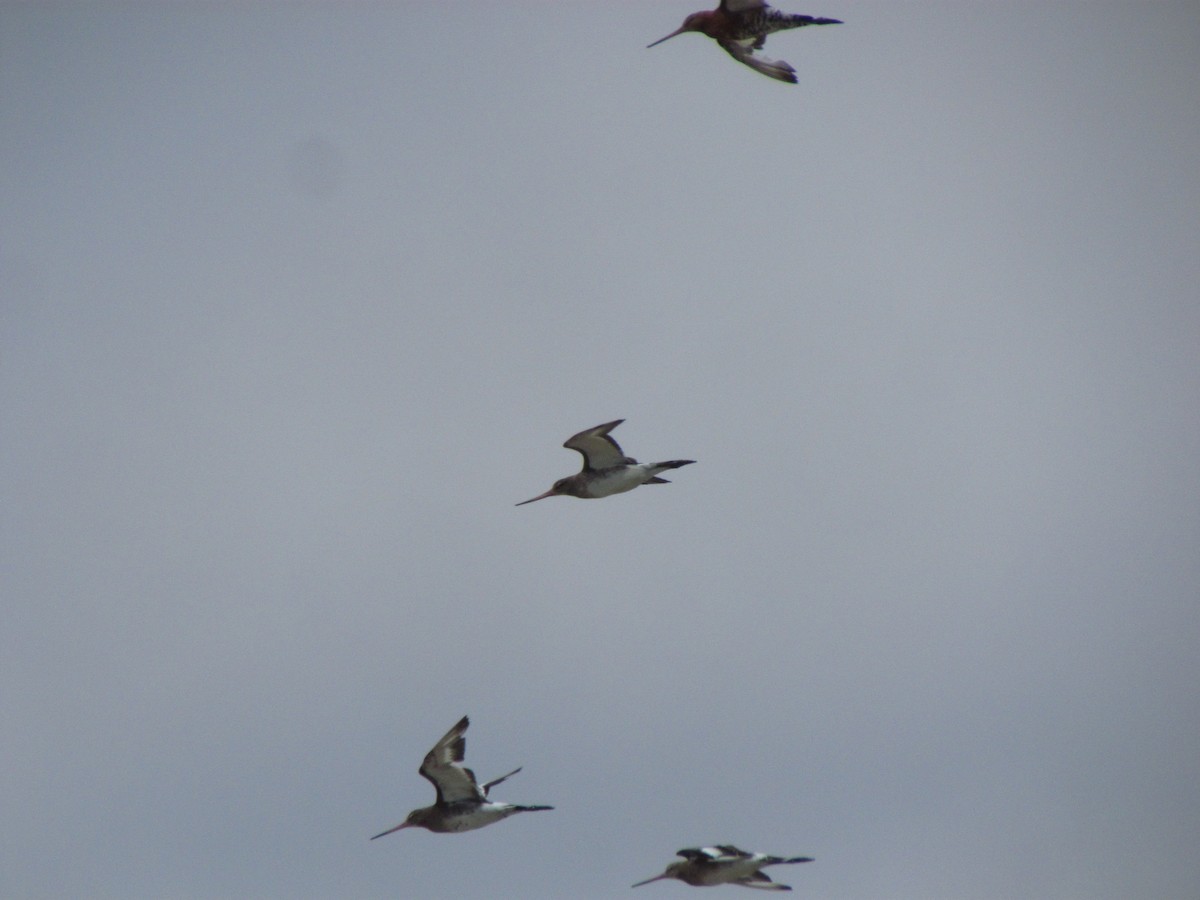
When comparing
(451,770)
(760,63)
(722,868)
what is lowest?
(722,868)

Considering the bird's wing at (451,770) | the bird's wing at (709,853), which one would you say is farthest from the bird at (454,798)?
the bird's wing at (709,853)

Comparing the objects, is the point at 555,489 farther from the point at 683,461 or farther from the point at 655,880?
the point at 655,880

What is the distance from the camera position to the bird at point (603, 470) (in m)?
20.3

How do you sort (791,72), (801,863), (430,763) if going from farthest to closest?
(430,763), (801,863), (791,72)

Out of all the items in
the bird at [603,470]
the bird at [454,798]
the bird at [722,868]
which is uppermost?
the bird at [603,470]

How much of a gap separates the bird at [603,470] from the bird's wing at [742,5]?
5444 mm

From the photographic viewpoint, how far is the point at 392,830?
72.5ft

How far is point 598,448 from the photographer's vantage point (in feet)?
67.6

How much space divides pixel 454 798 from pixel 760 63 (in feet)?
35.6

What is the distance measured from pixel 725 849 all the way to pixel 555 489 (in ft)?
17.7

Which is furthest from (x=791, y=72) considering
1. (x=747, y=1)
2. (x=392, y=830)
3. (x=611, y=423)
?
(x=392, y=830)

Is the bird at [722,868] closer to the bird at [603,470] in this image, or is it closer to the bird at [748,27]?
the bird at [603,470]

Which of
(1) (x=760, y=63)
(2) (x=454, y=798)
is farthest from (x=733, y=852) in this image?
(1) (x=760, y=63)

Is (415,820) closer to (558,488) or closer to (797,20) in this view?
(558,488)
